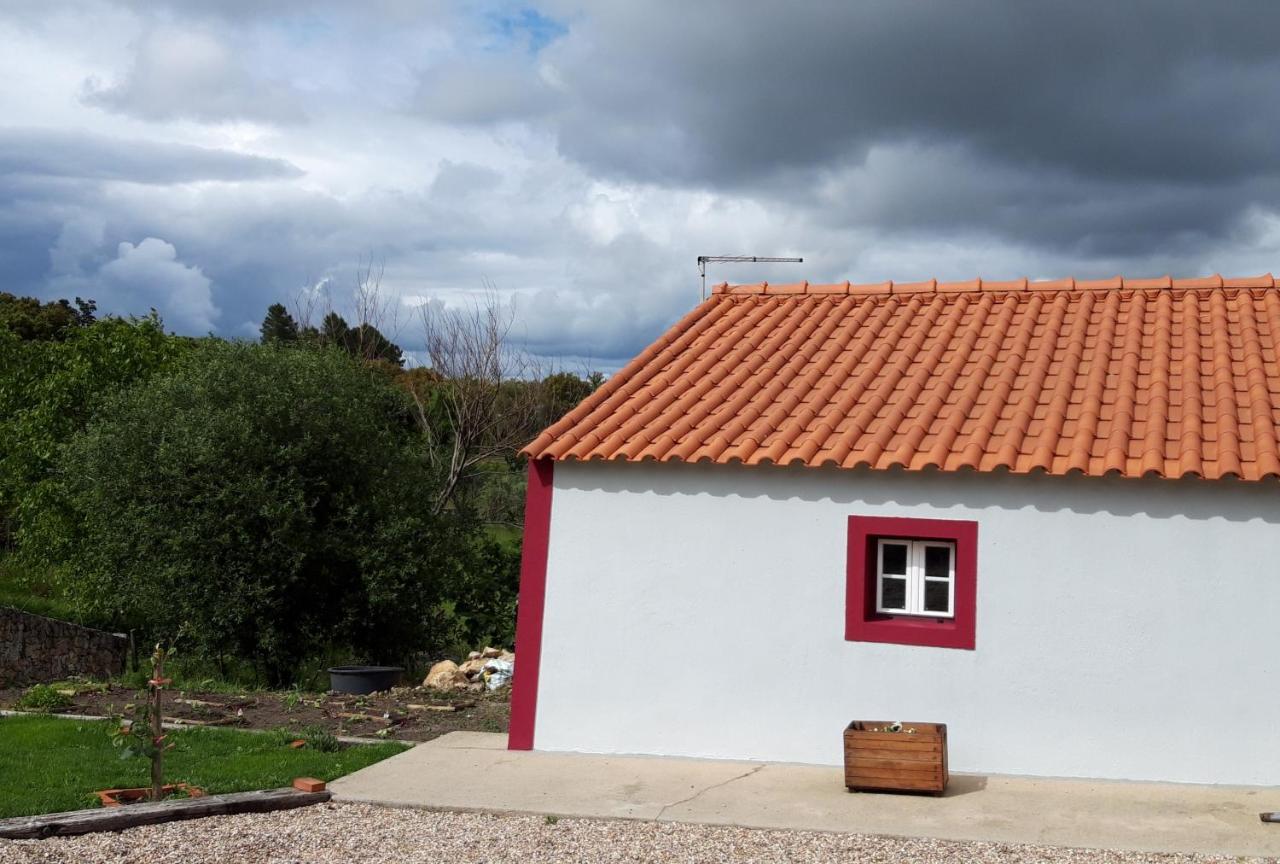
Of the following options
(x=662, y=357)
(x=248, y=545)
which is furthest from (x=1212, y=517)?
(x=248, y=545)

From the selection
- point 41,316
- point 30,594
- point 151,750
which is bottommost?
point 151,750

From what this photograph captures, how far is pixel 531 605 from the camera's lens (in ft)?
32.0

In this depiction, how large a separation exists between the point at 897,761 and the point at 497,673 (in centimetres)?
640

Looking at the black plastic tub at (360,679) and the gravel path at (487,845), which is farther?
the black plastic tub at (360,679)

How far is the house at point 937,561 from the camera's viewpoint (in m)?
8.45

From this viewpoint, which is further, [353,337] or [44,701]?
[353,337]

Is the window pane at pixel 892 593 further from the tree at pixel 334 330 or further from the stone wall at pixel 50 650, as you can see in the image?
the tree at pixel 334 330

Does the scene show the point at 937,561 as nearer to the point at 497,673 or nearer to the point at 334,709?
the point at 334,709

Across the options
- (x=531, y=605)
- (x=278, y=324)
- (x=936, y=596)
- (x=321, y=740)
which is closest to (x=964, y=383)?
(x=936, y=596)

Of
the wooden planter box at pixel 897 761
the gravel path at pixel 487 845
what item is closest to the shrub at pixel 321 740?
the gravel path at pixel 487 845

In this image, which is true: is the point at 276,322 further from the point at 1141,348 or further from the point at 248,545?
the point at 1141,348

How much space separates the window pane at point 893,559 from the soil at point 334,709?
3.80 metres

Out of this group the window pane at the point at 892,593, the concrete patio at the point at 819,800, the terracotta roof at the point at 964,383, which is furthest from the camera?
the window pane at the point at 892,593

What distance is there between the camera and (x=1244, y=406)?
9.05 m
